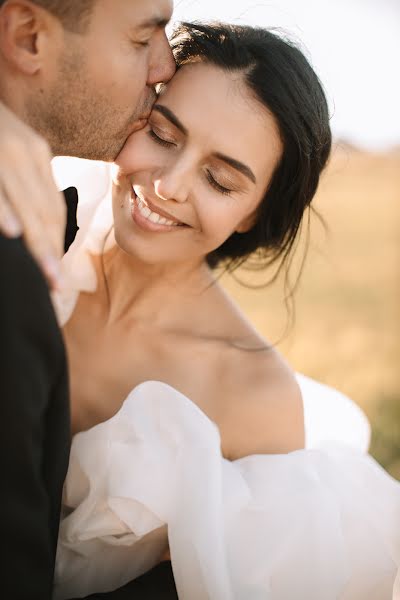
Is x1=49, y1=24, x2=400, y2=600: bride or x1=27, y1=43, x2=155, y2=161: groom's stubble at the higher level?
x1=27, y1=43, x2=155, y2=161: groom's stubble

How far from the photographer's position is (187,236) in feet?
Result: 8.63

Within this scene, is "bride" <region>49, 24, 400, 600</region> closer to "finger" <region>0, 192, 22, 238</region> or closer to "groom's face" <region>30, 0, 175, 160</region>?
"groom's face" <region>30, 0, 175, 160</region>

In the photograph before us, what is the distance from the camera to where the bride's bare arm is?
142 centimetres

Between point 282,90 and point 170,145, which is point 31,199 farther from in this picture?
point 282,90

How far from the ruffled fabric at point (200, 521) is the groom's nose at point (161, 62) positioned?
1.03 metres

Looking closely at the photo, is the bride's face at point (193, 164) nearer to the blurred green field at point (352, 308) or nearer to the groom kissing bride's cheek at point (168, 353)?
the groom kissing bride's cheek at point (168, 353)

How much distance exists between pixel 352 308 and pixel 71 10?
7467mm

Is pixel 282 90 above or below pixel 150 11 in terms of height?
below

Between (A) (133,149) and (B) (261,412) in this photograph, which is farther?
(B) (261,412)

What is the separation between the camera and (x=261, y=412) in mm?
2633

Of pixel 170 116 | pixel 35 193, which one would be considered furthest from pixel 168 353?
pixel 35 193

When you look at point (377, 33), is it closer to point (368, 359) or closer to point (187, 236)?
point (368, 359)

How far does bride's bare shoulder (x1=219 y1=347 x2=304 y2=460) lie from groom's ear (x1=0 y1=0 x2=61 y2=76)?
53.7 inches

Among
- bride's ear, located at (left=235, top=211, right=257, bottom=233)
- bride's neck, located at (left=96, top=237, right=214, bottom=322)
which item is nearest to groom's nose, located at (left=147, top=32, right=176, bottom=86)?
bride's ear, located at (left=235, top=211, right=257, bottom=233)
